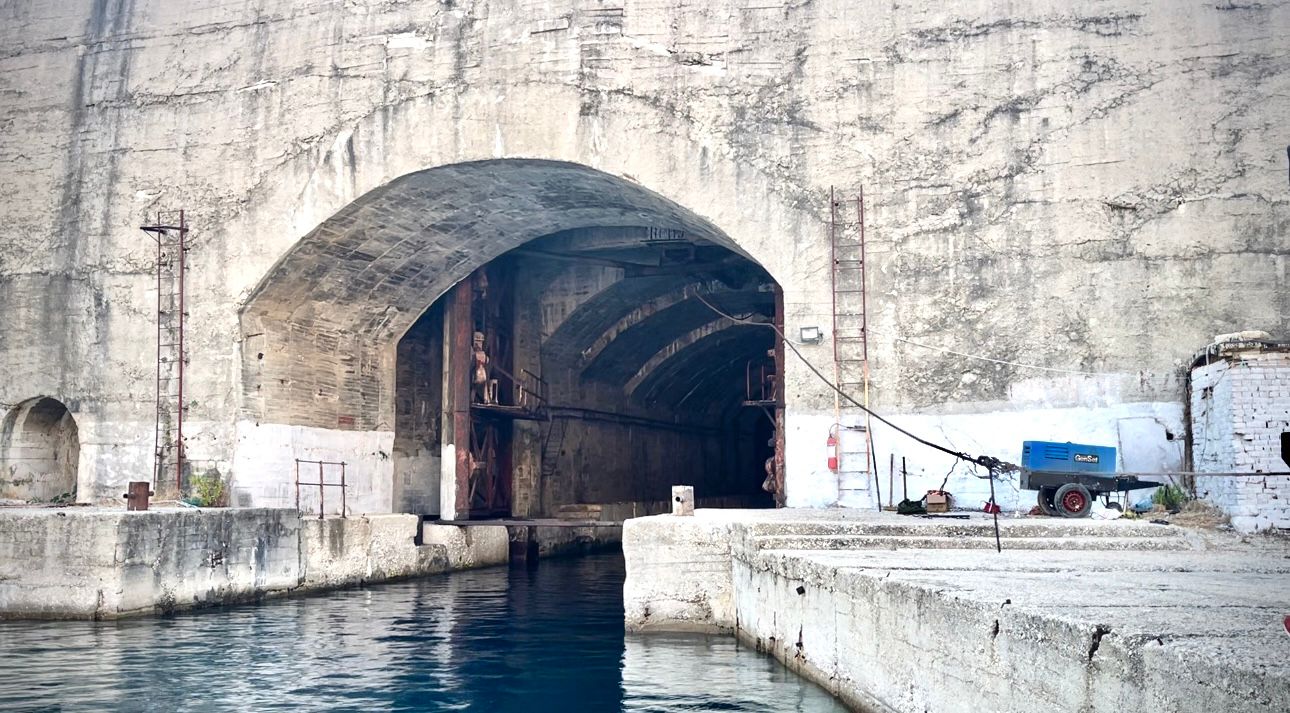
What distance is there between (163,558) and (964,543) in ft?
26.0

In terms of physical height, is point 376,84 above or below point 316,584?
above

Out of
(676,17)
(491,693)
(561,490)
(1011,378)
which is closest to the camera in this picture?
(491,693)

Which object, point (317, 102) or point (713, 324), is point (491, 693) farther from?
point (713, 324)

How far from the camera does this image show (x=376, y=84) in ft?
49.8

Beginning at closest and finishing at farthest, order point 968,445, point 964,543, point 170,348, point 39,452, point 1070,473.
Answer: point 964,543 → point 1070,473 → point 968,445 → point 170,348 → point 39,452

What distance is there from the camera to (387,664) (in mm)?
9812

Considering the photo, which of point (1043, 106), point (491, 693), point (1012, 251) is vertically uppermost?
point (1043, 106)

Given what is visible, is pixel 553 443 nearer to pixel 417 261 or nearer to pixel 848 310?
pixel 417 261

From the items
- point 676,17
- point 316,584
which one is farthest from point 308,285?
point 676,17

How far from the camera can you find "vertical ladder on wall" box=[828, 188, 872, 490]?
13188mm

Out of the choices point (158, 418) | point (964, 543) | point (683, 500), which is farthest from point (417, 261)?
point (964, 543)

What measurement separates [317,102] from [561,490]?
8279mm

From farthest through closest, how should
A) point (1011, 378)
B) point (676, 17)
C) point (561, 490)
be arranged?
point (561, 490) < point (676, 17) < point (1011, 378)

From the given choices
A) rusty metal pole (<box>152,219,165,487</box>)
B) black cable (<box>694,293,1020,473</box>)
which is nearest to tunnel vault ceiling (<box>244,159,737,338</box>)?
rusty metal pole (<box>152,219,165,487</box>)
